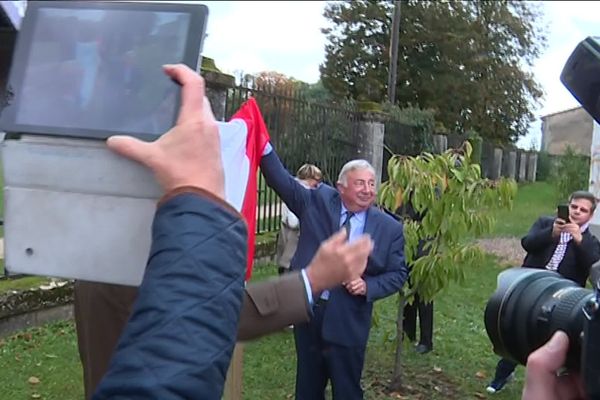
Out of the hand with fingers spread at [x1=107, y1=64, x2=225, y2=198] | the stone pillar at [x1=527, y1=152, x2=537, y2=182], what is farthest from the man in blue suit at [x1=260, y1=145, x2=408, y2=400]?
the stone pillar at [x1=527, y1=152, x2=537, y2=182]

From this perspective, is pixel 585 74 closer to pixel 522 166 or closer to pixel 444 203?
pixel 444 203

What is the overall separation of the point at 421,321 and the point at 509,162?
2685 cm

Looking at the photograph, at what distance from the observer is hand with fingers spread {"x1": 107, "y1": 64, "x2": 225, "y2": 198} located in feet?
3.59

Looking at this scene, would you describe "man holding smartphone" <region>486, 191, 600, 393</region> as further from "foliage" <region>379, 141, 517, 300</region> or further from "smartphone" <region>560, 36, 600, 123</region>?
"smartphone" <region>560, 36, 600, 123</region>

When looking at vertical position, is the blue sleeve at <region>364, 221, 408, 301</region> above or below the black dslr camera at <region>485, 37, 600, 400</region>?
below

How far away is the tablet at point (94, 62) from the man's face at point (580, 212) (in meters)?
4.55

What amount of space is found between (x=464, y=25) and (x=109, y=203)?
32912mm

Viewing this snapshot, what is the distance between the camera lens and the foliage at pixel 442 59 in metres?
32.0

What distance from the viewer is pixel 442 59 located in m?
32.4

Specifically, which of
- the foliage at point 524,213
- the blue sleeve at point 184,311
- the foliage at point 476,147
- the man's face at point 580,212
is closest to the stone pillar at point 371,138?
the foliage at point 476,147

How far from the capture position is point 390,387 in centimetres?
575

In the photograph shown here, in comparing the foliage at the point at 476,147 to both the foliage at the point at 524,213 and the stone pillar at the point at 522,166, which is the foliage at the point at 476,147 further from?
the stone pillar at the point at 522,166

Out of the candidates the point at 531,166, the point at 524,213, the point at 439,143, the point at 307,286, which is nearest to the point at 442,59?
the point at 531,166

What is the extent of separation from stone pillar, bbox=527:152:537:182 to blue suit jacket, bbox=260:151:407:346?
33783 mm
